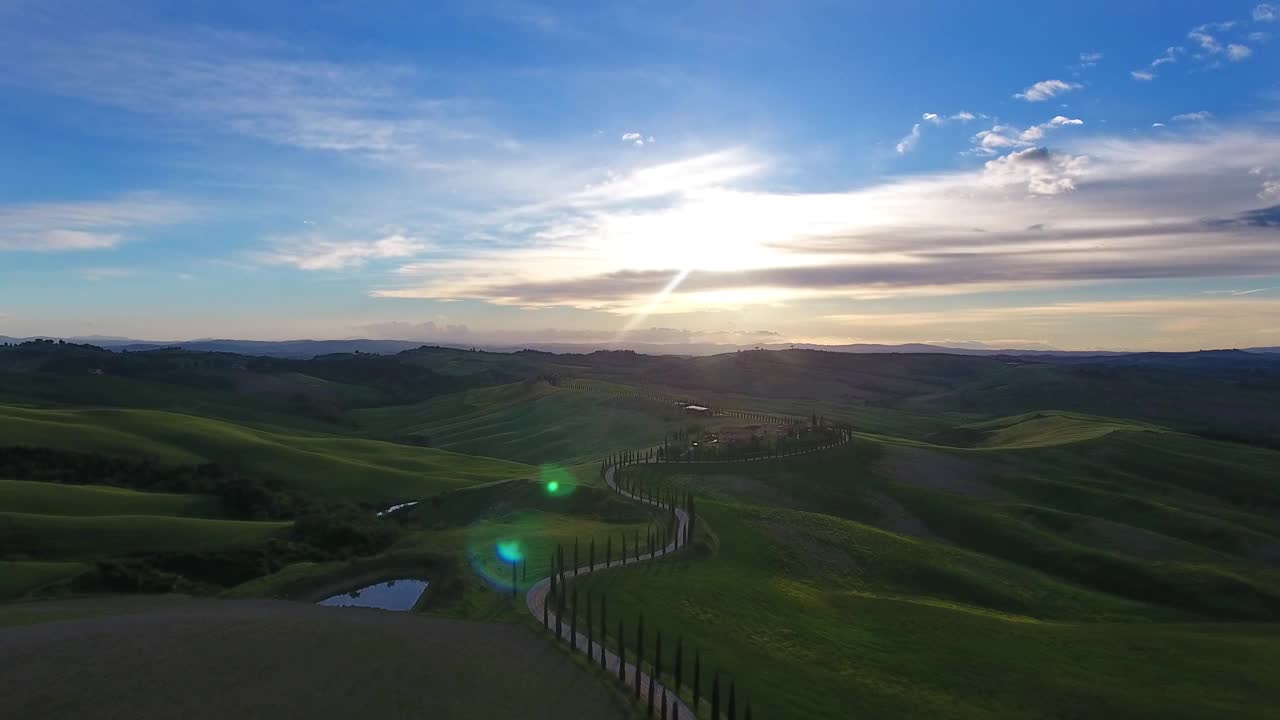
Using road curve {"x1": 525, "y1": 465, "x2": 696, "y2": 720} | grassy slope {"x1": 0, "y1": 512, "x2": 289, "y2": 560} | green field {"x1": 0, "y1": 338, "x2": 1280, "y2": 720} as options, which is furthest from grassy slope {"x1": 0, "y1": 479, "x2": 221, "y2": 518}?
road curve {"x1": 525, "y1": 465, "x2": 696, "y2": 720}

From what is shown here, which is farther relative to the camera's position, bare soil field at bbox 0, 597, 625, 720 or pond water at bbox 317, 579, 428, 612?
pond water at bbox 317, 579, 428, 612

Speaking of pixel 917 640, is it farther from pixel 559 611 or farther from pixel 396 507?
pixel 396 507

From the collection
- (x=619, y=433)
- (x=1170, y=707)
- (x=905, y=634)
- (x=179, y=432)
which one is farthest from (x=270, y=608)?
(x=619, y=433)

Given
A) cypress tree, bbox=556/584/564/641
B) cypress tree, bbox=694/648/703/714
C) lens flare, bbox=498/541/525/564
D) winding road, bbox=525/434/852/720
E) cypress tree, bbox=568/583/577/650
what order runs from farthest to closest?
lens flare, bbox=498/541/525/564 → cypress tree, bbox=556/584/564/641 → cypress tree, bbox=568/583/577/650 → winding road, bbox=525/434/852/720 → cypress tree, bbox=694/648/703/714

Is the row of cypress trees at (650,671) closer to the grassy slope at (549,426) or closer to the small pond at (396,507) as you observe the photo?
the small pond at (396,507)

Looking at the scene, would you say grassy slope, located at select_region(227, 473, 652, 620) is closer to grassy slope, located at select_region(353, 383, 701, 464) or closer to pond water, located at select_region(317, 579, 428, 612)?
pond water, located at select_region(317, 579, 428, 612)
